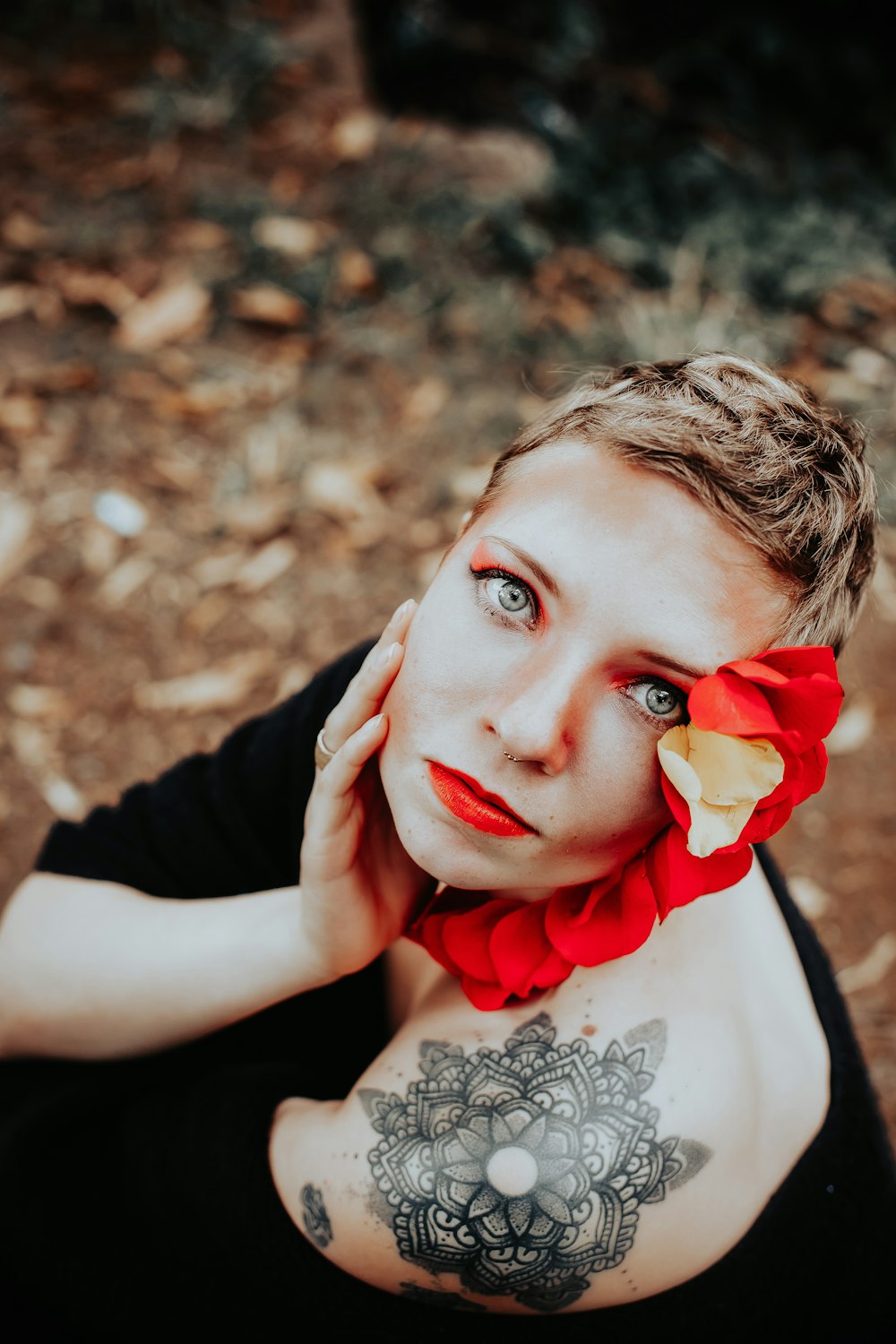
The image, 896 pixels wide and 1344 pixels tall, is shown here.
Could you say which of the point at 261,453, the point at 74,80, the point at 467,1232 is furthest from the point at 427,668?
the point at 74,80

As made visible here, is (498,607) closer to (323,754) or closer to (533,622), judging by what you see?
(533,622)

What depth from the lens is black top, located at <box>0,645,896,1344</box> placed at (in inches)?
62.8

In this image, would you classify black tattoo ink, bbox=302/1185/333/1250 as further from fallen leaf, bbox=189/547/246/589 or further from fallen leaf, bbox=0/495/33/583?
fallen leaf, bbox=0/495/33/583

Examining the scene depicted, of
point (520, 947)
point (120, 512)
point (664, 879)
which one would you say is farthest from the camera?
point (120, 512)

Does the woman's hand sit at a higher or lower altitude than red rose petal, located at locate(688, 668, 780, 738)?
lower

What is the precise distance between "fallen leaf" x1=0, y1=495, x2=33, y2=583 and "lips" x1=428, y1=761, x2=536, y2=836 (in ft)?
8.92

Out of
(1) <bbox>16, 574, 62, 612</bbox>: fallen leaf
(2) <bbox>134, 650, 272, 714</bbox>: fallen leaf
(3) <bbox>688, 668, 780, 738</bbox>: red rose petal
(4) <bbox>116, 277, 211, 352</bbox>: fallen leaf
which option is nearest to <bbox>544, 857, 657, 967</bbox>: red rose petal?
(3) <bbox>688, 668, 780, 738</bbox>: red rose petal

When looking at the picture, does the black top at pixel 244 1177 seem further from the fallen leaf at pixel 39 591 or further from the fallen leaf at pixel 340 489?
the fallen leaf at pixel 340 489

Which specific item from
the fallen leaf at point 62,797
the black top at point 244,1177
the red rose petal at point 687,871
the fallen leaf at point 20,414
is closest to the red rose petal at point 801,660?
the red rose petal at point 687,871

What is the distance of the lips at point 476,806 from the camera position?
4.39 ft

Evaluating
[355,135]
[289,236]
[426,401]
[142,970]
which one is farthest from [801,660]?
[355,135]

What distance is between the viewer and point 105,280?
427 centimetres

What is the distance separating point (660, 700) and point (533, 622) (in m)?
0.19

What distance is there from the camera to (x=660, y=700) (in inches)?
51.9
